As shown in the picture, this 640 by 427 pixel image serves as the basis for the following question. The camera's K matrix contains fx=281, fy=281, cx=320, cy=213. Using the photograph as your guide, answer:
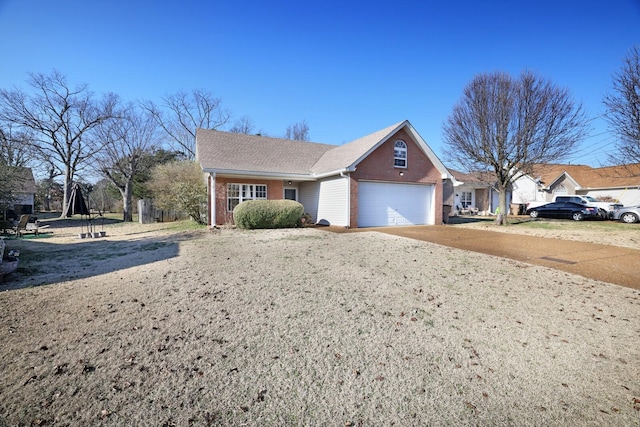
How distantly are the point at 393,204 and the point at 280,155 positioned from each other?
26.1 feet

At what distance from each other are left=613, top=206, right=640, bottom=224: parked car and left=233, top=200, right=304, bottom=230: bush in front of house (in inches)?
861

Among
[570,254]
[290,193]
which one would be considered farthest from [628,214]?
[290,193]

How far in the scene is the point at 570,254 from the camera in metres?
8.23

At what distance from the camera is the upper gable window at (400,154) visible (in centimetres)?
1653

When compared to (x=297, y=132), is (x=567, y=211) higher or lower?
lower

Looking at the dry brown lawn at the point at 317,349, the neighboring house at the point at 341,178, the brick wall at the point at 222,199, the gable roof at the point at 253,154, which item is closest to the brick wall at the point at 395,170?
the neighboring house at the point at 341,178

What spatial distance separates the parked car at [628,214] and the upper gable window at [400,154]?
1568cm

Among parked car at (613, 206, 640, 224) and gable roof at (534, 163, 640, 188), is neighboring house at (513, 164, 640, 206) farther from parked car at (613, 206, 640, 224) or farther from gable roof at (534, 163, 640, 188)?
parked car at (613, 206, 640, 224)

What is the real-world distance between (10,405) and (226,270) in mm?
4137

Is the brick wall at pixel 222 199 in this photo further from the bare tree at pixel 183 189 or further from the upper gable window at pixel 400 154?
the upper gable window at pixel 400 154

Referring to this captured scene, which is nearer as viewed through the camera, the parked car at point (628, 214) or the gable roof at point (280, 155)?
the gable roof at point (280, 155)

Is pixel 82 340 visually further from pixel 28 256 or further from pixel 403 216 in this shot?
pixel 403 216

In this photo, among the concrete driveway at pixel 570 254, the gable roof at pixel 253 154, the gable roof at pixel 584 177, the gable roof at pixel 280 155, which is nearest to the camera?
the concrete driveway at pixel 570 254

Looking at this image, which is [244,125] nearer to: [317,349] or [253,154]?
[253,154]
